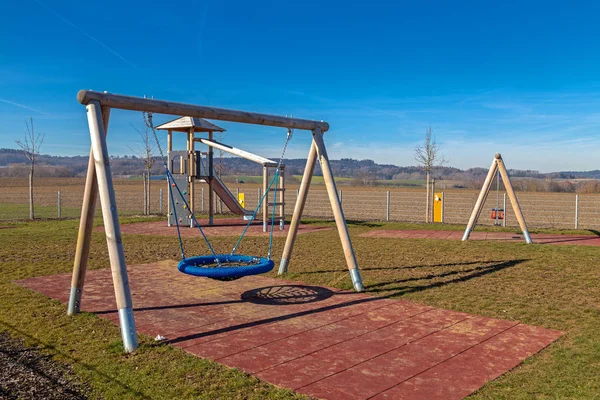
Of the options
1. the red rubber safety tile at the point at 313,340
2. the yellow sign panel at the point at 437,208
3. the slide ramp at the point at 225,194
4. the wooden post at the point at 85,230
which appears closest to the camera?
the red rubber safety tile at the point at 313,340

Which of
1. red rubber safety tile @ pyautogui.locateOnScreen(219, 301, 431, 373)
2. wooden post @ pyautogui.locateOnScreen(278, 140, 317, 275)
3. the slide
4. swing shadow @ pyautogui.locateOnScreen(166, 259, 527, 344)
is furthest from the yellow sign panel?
red rubber safety tile @ pyautogui.locateOnScreen(219, 301, 431, 373)

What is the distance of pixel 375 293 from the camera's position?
7.64m

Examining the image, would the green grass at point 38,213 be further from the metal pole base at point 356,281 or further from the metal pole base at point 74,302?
the metal pole base at point 356,281

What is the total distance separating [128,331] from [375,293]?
12.7 feet

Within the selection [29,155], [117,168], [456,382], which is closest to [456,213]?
[29,155]

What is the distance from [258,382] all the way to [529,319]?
3751 millimetres

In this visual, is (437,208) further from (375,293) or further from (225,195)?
(375,293)

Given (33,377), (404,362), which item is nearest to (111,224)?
(33,377)

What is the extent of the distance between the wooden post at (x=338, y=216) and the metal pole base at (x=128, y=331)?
3.62 m

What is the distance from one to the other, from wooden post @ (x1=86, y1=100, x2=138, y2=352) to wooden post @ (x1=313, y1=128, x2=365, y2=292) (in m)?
3.39

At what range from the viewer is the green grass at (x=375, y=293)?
418 centimetres

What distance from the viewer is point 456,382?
4.25 metres

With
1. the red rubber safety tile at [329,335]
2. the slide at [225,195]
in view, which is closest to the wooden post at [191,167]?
the slide at [225,195]

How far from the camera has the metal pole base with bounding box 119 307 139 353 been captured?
5023 mm
